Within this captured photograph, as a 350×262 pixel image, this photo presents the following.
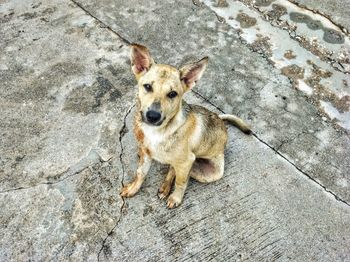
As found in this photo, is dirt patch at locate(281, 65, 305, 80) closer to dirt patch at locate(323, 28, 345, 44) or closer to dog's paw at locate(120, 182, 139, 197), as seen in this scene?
dirt patch at locate(323, 28, 345, 44)

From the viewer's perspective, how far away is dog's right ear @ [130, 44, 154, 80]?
3.32 metres

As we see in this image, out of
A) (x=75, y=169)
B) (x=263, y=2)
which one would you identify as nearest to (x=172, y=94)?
(x=75, y=169)

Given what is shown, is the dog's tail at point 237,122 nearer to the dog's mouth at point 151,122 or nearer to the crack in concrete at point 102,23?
the dog's mouth at point 151,122

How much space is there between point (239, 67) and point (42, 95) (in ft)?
8.22

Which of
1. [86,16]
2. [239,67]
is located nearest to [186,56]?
[239,67]

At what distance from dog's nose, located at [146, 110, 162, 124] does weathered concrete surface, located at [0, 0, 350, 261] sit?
107 centimetres

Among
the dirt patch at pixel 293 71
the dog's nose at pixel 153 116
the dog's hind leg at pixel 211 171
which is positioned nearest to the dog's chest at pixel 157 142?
the dog's nose at pixel 153 116

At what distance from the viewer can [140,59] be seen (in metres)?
3.41

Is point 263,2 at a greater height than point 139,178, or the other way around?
point 263,2

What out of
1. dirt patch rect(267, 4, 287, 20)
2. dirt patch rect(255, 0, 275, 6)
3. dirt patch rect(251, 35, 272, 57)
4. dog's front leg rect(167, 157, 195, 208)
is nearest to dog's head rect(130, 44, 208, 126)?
dog's front leg rect(167, 157, 195, 208)

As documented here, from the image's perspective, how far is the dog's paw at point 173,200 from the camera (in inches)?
152

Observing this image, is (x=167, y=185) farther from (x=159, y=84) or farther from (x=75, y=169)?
(x=159, y=84)

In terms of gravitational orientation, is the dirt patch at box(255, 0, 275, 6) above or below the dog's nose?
below

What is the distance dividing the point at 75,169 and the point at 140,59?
144 cm
